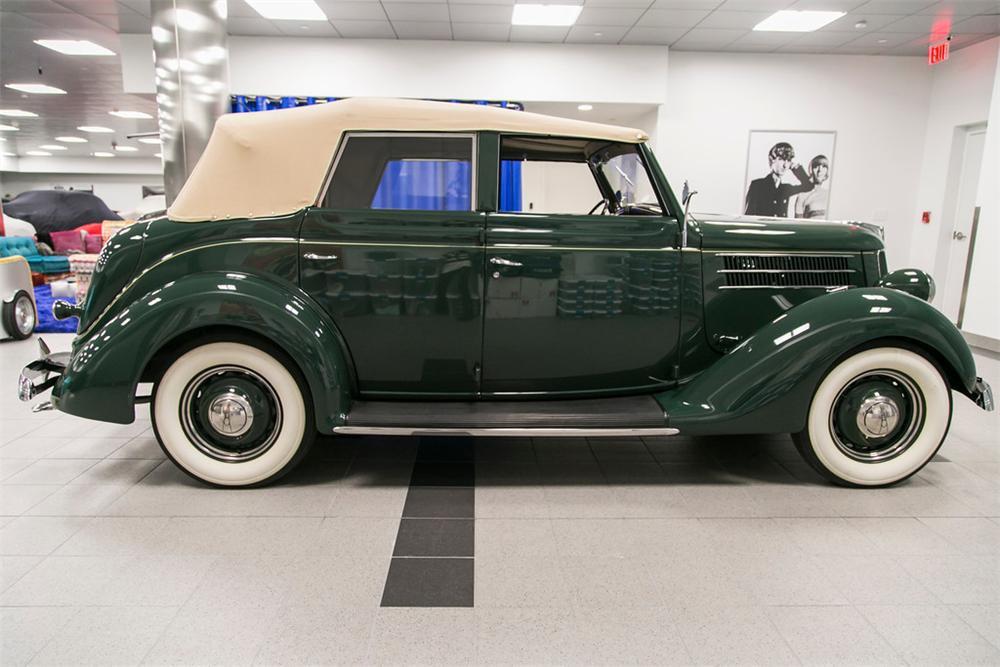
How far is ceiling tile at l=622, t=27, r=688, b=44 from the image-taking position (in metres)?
A: 7.42

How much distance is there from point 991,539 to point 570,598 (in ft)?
6.23

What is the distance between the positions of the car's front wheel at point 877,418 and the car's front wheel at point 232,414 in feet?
8.19

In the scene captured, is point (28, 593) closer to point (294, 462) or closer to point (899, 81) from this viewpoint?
point (294, 462)

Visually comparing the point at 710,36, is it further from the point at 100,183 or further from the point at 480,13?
the point at 100,183

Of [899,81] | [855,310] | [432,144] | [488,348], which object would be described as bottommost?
[488,348]

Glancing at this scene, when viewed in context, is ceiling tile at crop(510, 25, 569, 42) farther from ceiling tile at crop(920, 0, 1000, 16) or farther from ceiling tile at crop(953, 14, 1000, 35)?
ceiling tile at crop(953, 14, 1000, 35)

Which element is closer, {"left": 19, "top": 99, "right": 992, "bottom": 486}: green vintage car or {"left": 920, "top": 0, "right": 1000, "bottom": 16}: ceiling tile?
{"left": 19, "top": 99, "right": 992, "bottom": 486}: green vintage car

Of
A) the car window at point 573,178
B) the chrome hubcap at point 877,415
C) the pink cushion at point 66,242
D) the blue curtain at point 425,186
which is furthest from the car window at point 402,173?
the pink cushion at point 66,242

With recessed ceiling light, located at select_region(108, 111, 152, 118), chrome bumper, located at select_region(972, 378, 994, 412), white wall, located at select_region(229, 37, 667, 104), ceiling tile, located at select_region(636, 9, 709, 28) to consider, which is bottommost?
chrome bumper, located at select_region(972, 378, 994, 412)

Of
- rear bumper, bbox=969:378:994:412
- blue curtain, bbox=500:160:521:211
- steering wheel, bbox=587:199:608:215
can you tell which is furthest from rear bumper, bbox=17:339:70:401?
rear bumper, bbox=969:378:994:412

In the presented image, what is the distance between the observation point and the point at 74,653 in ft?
5.83

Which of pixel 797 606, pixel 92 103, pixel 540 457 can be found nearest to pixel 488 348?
pixel 540 457

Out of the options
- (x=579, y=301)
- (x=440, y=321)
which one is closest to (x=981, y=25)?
(x=579, y=301)

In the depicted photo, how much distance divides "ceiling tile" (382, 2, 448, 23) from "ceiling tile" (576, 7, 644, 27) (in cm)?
163
